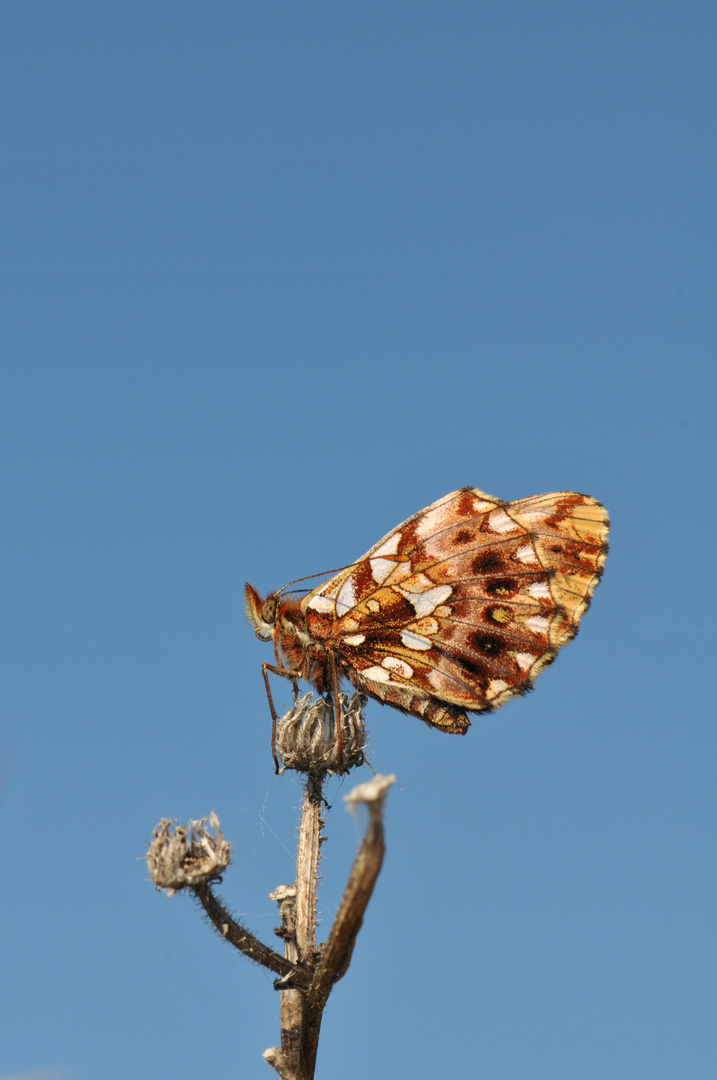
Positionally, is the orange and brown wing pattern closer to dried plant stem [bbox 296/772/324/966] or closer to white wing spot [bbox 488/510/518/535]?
white wing spot [bbox 488/510/518/535]

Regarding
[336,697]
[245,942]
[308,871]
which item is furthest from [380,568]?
[245,942]

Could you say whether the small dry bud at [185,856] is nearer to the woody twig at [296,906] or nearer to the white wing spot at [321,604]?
the woody twig at [296,906]

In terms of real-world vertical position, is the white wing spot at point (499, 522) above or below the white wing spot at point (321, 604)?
above

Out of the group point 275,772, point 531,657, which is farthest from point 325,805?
point 531,657

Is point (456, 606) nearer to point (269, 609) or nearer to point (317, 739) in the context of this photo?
point (269, 609)

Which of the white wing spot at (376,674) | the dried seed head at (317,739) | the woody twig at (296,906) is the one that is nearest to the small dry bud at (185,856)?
the woody twig at (296,906)
